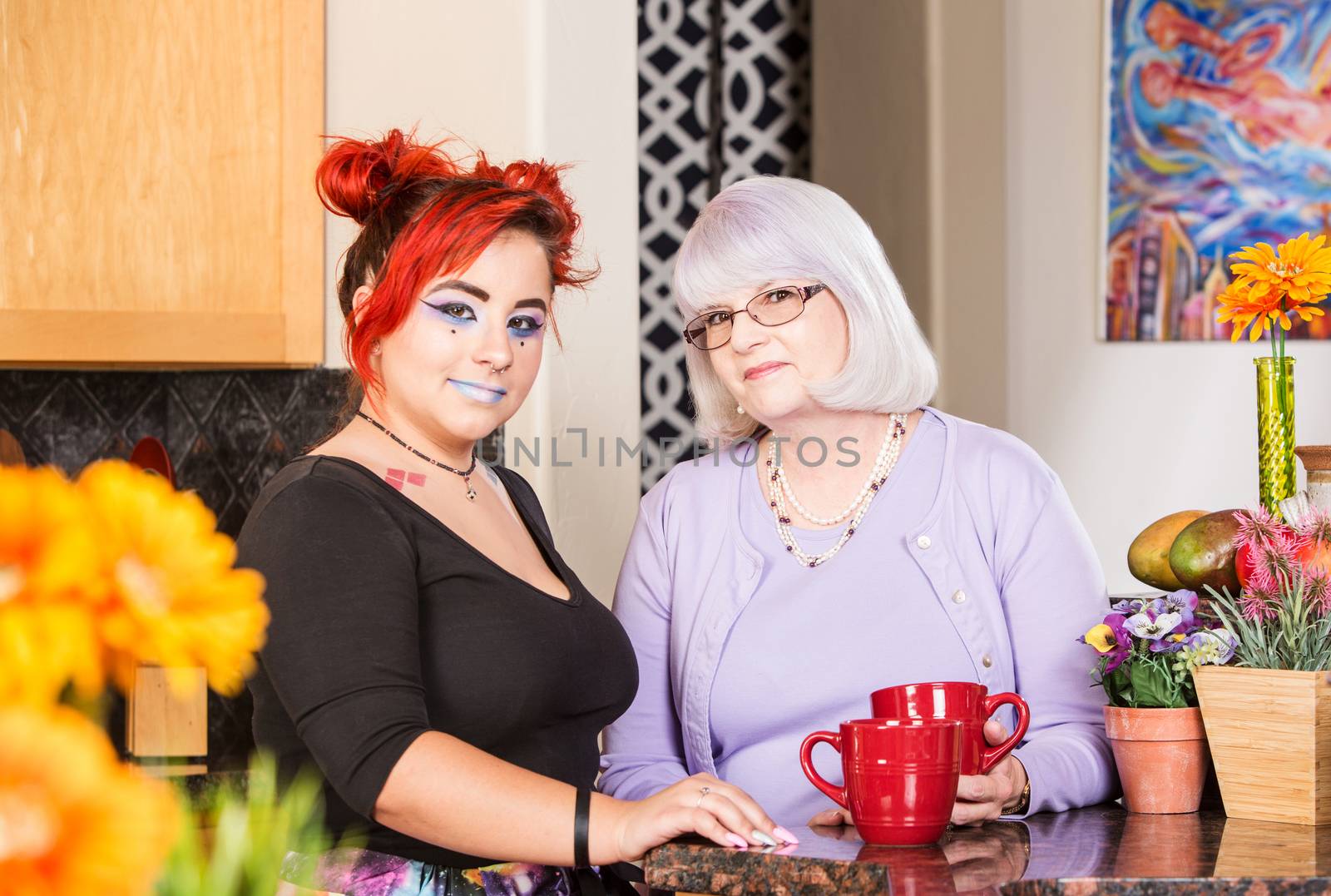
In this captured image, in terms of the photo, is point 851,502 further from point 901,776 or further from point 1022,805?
point 901,776

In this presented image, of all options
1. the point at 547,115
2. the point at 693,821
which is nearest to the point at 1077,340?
the point at 547,115

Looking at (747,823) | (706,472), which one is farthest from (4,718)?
(706,472)

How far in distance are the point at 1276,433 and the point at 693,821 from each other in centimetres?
83

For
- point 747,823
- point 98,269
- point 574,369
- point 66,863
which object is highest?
point 98,269

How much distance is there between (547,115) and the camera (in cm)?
194

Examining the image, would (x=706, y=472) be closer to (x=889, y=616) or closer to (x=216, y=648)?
(x=889, y=616)

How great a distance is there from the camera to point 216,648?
0.38m

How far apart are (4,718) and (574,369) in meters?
1.73

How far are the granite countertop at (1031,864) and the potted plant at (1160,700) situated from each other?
0.21 ft

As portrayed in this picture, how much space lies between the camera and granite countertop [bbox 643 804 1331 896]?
0.95m

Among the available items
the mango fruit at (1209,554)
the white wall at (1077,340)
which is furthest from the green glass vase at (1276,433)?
the white wall at (1077,340)

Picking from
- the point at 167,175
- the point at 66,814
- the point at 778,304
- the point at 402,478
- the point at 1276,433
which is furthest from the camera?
the point at 167,175

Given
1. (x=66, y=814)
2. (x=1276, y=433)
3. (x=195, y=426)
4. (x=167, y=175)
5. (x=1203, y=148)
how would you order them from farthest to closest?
(x=1203, y=148)
(x=195, y=426)
(x=167, y=175)
(x=1276, y=433)
(x=66, y=814)

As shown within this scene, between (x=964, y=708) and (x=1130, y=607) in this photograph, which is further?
(x=1130, y=607)
